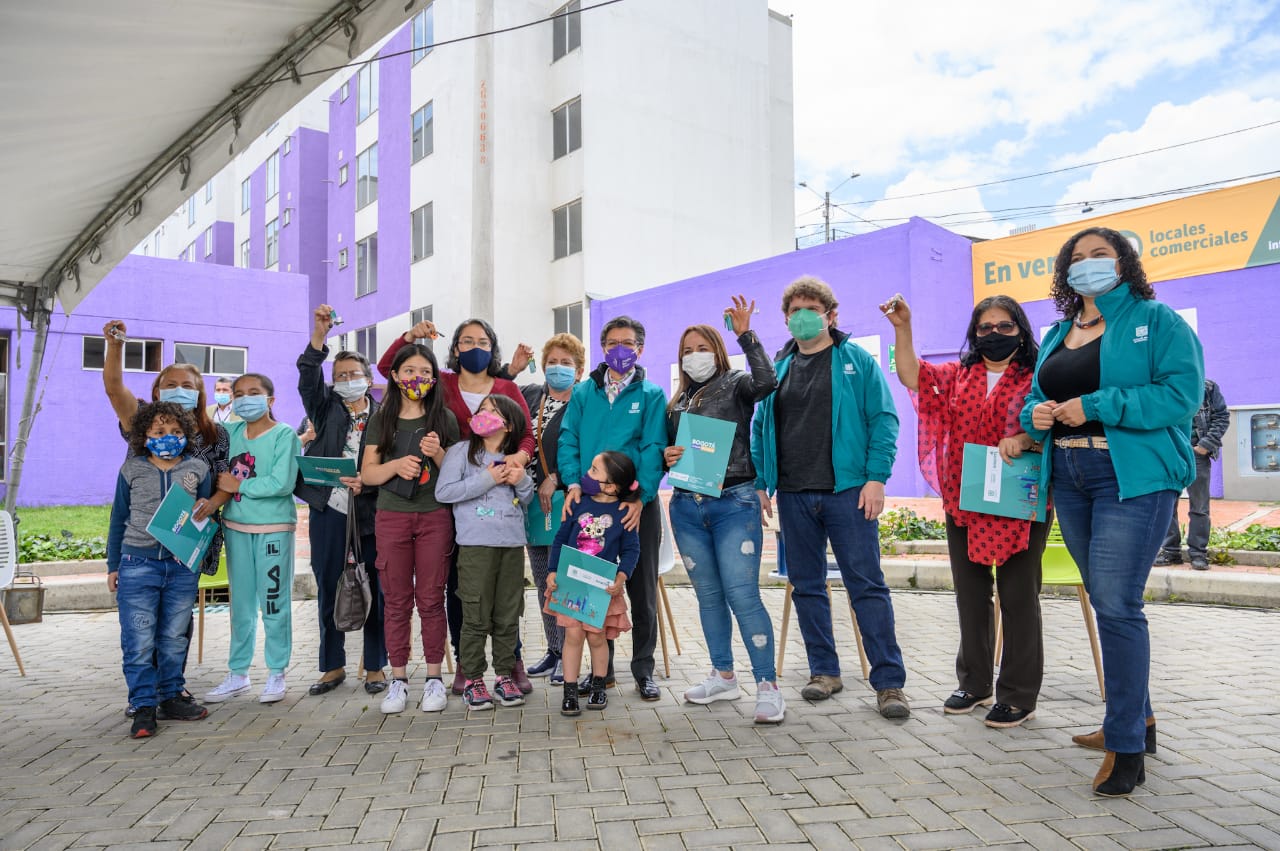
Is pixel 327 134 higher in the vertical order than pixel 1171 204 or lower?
higher

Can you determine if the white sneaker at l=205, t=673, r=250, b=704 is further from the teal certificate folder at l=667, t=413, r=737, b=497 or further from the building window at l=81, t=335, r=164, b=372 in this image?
the building window at l=81, t=335, r=164, b=372

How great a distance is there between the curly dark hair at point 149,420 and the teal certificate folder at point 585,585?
225cm

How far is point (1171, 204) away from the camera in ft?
45.4


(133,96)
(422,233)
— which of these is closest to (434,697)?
(133,96)

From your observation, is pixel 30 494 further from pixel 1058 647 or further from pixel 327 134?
pixel 1058 647

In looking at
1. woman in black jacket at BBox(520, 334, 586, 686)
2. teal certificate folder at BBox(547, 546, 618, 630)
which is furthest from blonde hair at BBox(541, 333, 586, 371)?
teal certificate folder at BBox(547, 546, 618, 630)

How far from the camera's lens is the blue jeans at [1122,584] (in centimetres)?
317

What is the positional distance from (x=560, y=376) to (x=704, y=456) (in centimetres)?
128

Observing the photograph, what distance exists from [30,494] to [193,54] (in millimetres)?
19087

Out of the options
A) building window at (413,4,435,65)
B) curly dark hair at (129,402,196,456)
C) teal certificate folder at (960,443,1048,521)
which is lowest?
teal certificate folder at (960,443,1048,521)

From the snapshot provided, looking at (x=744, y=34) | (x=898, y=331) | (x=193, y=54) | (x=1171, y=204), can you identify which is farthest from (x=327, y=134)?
(x=898, y=331)

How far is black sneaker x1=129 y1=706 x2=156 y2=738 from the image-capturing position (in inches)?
160

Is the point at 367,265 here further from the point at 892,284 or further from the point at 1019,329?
the point at 1019,329

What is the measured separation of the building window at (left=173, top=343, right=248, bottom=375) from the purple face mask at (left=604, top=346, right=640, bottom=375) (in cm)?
1956
